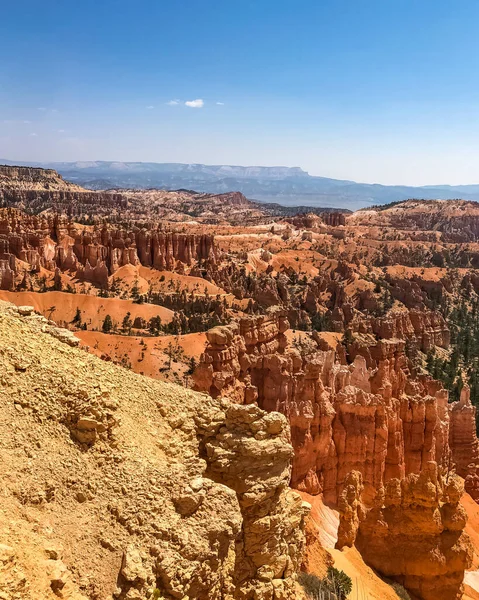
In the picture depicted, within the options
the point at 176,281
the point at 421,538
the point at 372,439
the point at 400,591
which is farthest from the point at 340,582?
the point at 176,281

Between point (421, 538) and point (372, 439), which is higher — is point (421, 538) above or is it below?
below

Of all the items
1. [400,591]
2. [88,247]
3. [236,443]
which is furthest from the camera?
[88,247]

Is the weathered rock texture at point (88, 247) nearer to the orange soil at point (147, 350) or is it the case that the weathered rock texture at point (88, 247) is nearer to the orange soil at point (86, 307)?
the orange soil at point (86, 307)

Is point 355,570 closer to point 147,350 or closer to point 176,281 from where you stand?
point 147,350

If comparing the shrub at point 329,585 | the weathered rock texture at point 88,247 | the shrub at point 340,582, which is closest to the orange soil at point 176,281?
the weathered rock texture at point 88,247

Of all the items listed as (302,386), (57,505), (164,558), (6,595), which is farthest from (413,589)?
(6,595)

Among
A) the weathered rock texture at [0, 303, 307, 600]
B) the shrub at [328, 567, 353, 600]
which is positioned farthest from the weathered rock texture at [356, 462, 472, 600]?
the weathered rock texture at [0, 303, 307, 600]
